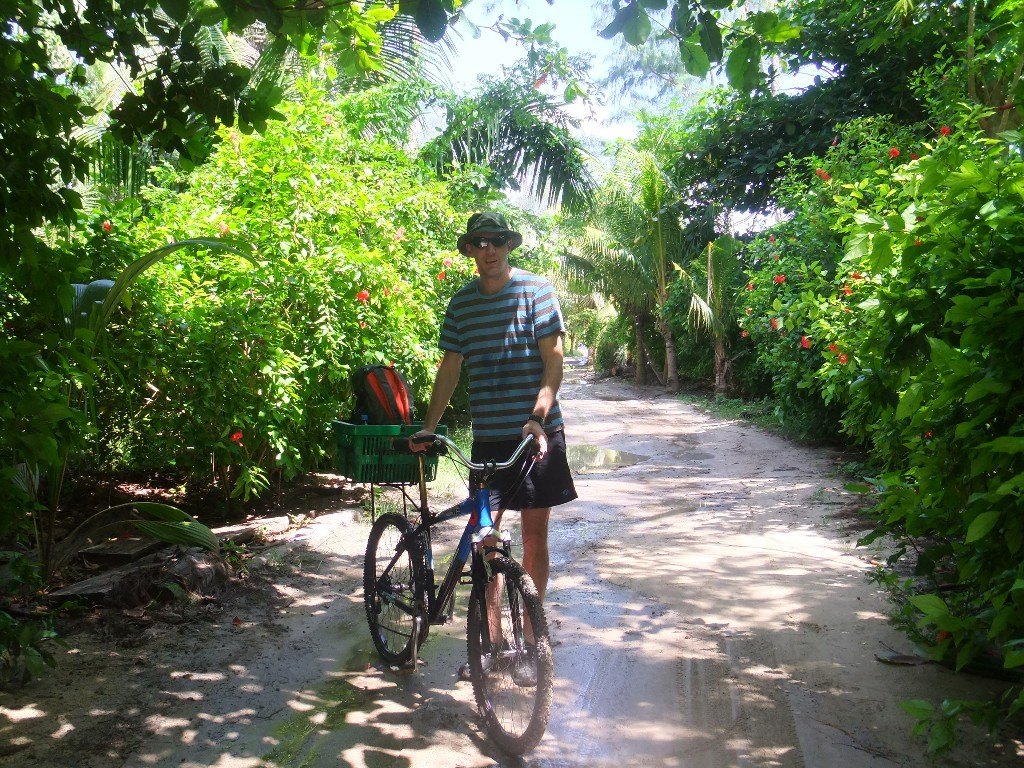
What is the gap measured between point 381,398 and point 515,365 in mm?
980

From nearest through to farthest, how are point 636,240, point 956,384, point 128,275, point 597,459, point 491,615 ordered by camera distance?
1. point 956,384
2. point 491,615
3. point 128,275
4. point 597,459
5. point 636,240

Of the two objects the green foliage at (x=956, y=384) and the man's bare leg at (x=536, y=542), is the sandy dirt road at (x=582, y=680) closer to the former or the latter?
the green foliage at (x=956, y=384)

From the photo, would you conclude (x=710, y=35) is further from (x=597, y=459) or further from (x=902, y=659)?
(x=597, y=459)

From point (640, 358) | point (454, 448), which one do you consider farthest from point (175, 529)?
point (640, 358)

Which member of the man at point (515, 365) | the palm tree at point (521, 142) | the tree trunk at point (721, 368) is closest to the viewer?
the man at point (515, 365)

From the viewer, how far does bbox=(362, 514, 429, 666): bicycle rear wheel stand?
4.17 meters

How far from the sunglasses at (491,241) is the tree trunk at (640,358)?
2212 cm

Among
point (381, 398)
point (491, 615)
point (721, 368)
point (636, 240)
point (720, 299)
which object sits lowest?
point (491, 615)

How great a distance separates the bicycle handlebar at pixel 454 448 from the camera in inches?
139

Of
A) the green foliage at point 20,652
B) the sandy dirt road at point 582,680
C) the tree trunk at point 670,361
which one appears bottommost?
the sandy dirt road at point 582,680

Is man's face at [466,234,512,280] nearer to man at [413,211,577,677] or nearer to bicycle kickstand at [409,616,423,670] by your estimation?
man at [413,211,577,677]

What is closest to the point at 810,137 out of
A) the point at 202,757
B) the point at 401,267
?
the point at 401,267

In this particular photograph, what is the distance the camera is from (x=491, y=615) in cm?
356

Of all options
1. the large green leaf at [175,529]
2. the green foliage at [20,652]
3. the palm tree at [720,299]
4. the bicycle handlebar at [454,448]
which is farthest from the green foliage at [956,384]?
the palm tree at [720,299]
